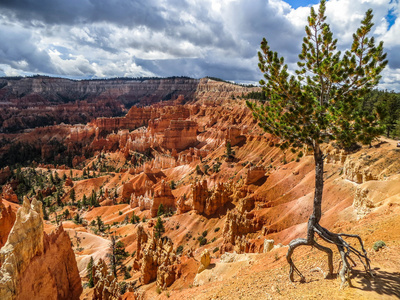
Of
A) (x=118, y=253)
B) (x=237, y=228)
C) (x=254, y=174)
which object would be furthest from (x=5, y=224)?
(x=254, y=174)

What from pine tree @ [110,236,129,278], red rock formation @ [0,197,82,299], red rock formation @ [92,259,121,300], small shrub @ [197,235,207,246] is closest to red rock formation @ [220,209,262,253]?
small shrub @ [197,235,207,246]

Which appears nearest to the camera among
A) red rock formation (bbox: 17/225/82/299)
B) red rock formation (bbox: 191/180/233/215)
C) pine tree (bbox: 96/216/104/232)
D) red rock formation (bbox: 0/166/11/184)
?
red rock formation (bbox: 17/225/82/299)

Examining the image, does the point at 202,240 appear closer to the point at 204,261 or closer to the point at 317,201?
the point at 204,261

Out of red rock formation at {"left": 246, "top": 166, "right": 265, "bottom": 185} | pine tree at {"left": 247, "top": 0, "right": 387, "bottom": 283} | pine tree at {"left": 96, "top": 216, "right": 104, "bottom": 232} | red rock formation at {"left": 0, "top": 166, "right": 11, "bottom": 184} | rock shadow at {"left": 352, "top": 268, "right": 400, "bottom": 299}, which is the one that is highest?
pine tree at {"left": 247, "top": 0, "right": 387, "bottom": 283}

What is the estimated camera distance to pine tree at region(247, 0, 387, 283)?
8680mm

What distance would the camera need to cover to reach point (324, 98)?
1013 centimetres

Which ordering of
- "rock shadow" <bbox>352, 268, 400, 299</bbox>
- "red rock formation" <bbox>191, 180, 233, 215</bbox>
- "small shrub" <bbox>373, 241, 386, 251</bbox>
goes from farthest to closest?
"red rock formation" <bbox>191, 180, 233, 215</bbox> < "small shrub" <bbox>373, 241, 386, 251</bbox> < "rock shadow" <bbox>352, 268, 400, 299</bbox>

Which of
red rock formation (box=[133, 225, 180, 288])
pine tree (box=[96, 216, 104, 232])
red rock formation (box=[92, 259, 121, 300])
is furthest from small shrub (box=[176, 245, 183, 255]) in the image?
pine tree (box=[96, 216, 104, 232])

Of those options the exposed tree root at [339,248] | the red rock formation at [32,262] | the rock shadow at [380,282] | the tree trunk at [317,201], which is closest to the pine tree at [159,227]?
the red rock formation at [32,262]

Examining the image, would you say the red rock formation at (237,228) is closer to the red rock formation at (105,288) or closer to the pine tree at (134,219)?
the red rock formation at (105,288)

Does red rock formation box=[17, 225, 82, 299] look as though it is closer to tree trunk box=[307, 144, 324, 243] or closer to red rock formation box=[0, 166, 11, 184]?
tree trunk box=[307, 144, 324, 243]

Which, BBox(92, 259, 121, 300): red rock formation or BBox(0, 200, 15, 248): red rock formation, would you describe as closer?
BBox(92, 259, 121, 300): red rock formation

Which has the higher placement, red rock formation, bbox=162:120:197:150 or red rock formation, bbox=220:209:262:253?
red rock formation, bbox=162:120:197:150

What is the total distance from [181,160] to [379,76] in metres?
65.6
